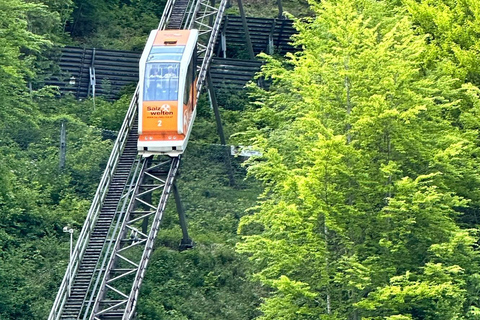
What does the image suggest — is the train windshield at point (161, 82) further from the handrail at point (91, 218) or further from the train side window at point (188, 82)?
the handrail at point (91, 218)

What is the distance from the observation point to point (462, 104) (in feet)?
165

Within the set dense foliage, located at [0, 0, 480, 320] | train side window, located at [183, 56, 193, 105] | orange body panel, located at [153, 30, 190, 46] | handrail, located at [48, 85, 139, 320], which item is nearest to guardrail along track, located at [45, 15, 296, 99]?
dense foliage, located at [0, 0, 480, 320]

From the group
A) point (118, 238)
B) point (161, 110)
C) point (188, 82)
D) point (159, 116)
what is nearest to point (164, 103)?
point (161, 110)

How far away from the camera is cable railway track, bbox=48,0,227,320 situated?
46.9m

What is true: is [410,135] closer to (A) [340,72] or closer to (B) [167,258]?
(A) [340,72]

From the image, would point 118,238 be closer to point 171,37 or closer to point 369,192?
point 369,192

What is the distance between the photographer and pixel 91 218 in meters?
49.7

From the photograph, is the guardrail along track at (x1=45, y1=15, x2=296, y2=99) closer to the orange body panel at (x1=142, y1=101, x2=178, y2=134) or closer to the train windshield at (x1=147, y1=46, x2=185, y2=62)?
the train windshield at (x1=147, y1=46, x2=185, y2=62)

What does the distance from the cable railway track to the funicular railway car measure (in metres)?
0.76

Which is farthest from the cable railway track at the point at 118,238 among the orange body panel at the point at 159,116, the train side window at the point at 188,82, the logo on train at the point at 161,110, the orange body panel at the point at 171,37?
the orange body panel at the point at 171,37

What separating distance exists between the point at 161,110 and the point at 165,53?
2.54m

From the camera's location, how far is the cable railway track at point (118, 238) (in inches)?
1848

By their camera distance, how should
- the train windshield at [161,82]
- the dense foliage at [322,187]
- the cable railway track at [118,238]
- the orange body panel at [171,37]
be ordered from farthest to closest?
the orange body panel at [171,37] → the train windshield at [161,82] → the cable railway track at [118,238] → the dense foliage at [322,187]

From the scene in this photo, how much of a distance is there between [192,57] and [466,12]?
9.93 m
